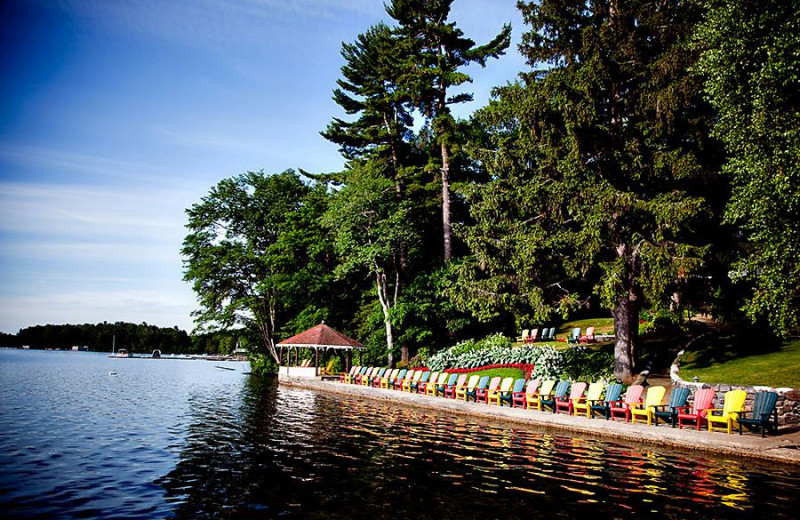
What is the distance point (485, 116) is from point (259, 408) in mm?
16614

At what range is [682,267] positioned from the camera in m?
18.3

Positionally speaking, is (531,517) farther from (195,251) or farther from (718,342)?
(195,251)

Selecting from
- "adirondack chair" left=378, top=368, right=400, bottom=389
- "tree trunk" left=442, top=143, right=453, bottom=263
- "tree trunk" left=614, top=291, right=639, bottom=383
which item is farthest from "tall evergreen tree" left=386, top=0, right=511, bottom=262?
"tree trunk" left=614, top=291, right=639, bottom=383

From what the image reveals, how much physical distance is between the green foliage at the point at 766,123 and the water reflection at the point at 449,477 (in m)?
5.80

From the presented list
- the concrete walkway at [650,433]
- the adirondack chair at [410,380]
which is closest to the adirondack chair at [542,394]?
the concrete walkway at [650,433]

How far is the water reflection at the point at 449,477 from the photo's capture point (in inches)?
300

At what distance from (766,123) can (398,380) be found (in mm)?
19297

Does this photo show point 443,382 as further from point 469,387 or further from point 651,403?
point 651,403

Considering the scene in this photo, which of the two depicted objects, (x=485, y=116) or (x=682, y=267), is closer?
(x=682, y=267)

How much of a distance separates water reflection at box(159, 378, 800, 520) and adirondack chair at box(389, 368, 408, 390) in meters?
11.5

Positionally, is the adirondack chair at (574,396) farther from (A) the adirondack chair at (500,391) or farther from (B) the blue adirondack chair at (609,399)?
(A) the adirondack chair at (500,391)

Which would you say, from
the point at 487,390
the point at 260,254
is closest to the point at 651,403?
the point at 487,390

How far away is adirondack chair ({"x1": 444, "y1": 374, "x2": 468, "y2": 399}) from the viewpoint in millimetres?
22381

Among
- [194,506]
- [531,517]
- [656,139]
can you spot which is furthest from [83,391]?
[656,139]
